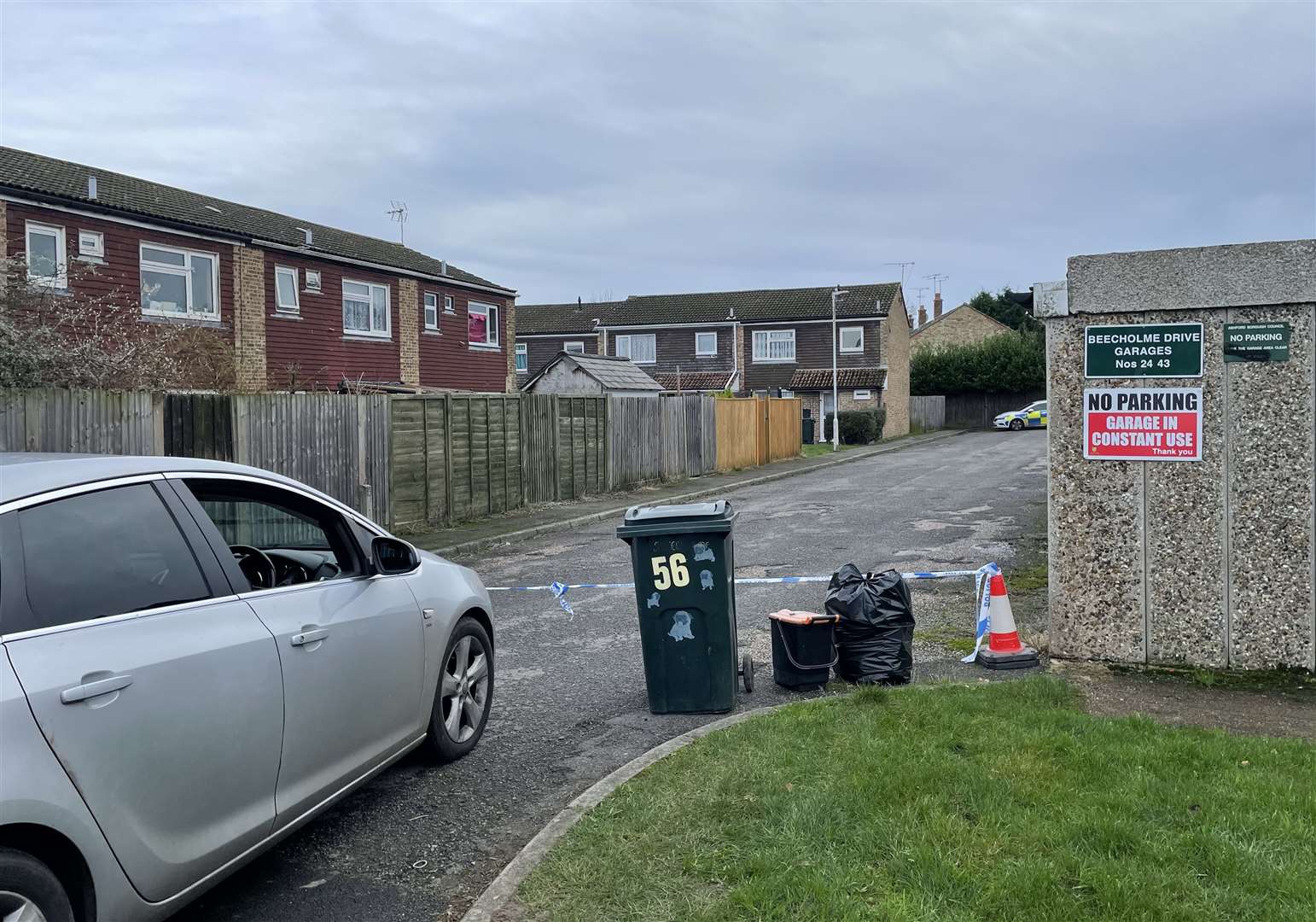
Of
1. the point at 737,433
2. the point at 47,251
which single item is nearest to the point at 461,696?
the point at 47,251

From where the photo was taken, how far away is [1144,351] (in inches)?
269

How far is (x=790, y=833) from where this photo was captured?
4.24 metres

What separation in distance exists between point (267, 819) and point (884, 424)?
4504 centimetres

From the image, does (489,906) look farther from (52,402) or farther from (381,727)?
(52,402)

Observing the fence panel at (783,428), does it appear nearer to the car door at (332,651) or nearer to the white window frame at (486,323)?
the white window frame at (486,323)

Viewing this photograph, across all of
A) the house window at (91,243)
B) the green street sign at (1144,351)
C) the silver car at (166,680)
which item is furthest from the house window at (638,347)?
the silver car at (166,680)

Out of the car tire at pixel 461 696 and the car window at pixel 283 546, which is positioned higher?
the car window at pixel 283 546

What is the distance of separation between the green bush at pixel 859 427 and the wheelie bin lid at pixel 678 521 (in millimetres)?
38583

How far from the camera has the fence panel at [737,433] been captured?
27734 mm

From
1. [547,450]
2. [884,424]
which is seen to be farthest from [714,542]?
[884,424]

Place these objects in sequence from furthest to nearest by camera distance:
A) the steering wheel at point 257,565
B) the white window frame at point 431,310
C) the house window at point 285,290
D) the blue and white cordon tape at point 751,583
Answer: the white window frame at point 431,310, the house window at point 285,290, the blue and white cordon tape at point 751,583, the steering wheel at point 257,565

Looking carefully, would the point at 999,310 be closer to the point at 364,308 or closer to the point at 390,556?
the point at 364,308

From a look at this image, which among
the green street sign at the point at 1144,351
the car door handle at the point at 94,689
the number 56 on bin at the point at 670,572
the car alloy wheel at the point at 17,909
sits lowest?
the car alloy wheel at the point at 17,909

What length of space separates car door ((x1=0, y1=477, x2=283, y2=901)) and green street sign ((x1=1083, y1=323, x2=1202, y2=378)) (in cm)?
533
